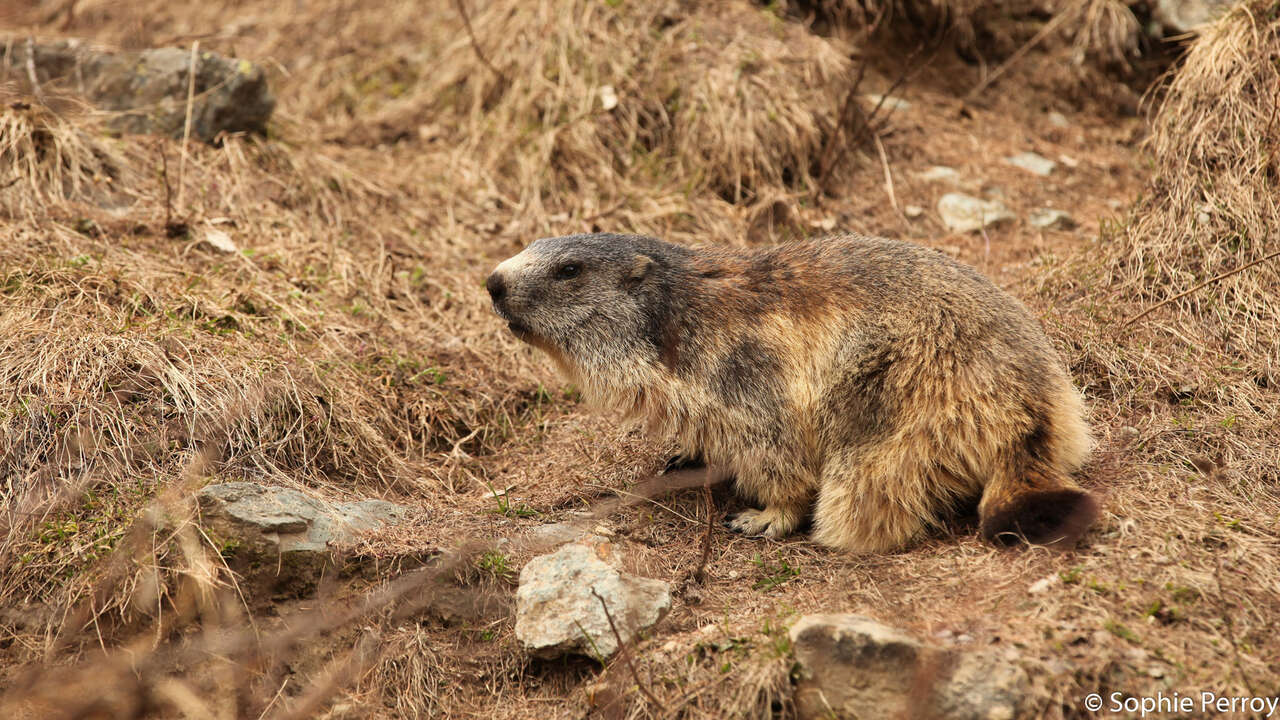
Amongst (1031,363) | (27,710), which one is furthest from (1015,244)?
(27,710)

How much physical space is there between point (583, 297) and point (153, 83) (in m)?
5.76

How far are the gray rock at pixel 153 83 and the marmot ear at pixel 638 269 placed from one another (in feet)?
17.2

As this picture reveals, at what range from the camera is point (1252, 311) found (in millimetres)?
6680

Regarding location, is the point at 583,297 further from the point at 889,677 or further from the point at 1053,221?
the point at 1053,221

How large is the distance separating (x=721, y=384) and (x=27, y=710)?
4136 mm

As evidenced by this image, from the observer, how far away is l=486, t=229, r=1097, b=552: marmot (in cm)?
539

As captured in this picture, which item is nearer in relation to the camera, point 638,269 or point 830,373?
point 830,373

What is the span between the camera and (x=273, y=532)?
18.2ft

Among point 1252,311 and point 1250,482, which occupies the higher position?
point 1252,311

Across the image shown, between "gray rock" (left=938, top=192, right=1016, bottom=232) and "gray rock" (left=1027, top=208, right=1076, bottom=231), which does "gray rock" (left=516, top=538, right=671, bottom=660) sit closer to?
"gray rock" (left=938, top=192, right=1016, bottom=232)

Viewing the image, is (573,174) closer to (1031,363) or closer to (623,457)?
(623,457)

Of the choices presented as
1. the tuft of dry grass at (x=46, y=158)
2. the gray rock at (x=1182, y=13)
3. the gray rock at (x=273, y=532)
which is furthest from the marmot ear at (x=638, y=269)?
the gray rock at (x=1182, y=13)

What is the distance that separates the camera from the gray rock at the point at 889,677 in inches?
166

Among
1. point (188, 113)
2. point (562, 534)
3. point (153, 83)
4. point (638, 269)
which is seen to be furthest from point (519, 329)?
point (153, 83)
